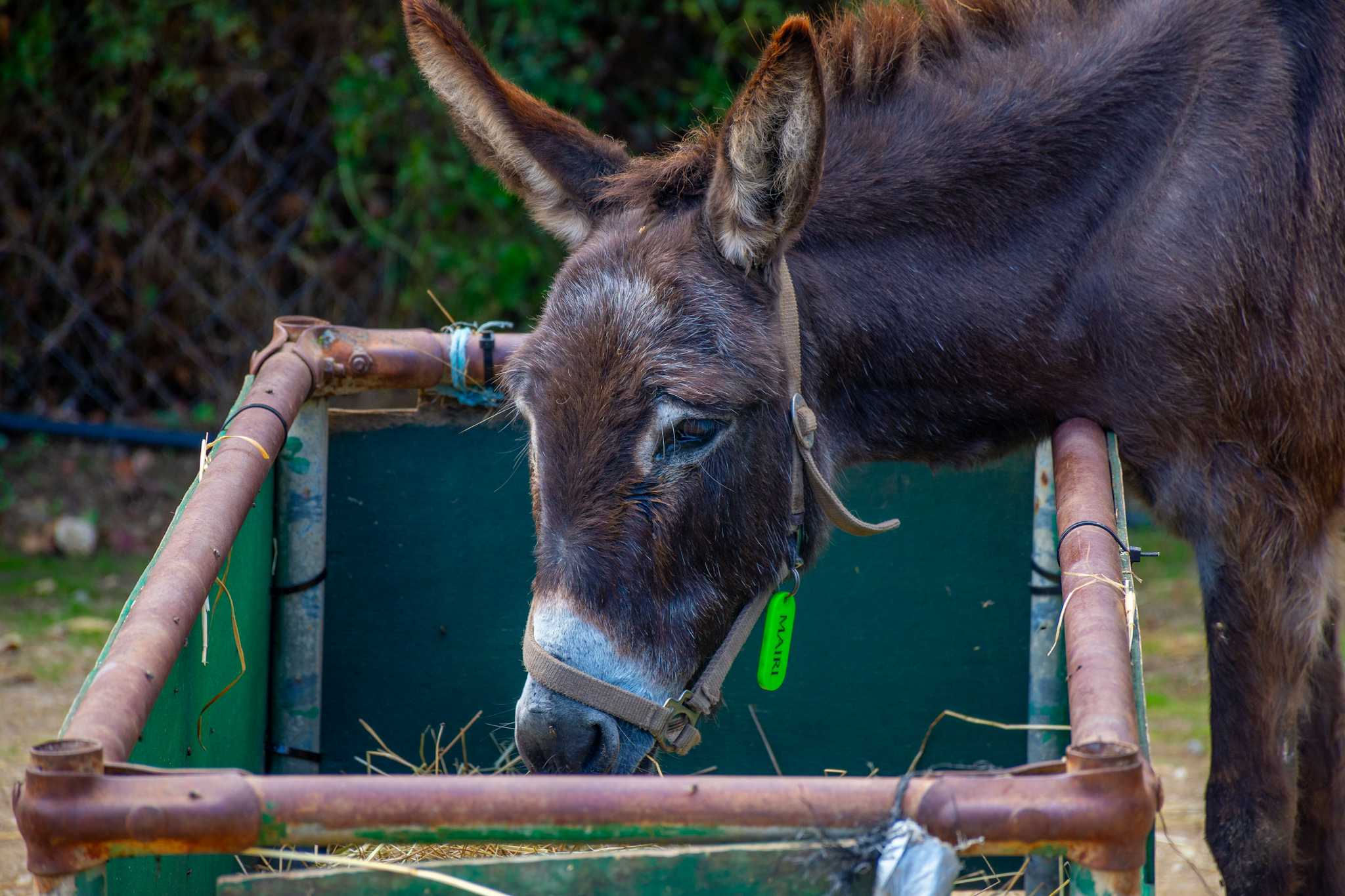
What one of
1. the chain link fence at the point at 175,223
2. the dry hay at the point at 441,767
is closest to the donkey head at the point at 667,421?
the dry hay at the point at 441,767

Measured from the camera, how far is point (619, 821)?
108cm

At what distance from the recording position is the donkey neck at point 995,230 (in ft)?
6.73

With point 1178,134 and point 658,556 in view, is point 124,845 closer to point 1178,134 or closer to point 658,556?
point 658,556

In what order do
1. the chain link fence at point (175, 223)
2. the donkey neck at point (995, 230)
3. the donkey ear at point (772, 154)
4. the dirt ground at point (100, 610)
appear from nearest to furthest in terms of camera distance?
1. the donkey ear at point (772, 154)
2. the donkey neck at point (995, 230)
3. the dirt ground at point (100, 610)
4. the chain link fence at point (175, 223)

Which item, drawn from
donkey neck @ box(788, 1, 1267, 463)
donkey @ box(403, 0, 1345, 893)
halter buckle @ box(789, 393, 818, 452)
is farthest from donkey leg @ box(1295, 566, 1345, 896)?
halter buckle @ box(789, 393, 818, 452)

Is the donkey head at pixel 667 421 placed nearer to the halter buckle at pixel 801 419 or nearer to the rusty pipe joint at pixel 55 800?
the halter buckle at pixel 801 419

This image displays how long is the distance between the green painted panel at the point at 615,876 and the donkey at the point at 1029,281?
0.68m

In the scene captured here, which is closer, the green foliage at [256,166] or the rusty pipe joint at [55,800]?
the rusty pipe joint at [55,800]

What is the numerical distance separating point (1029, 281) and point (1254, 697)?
2.63 ft

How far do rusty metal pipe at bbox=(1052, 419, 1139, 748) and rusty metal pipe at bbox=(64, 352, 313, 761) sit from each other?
0.91 metres

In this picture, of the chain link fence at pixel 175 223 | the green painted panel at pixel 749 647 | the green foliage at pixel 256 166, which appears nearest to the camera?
the green painted panel at pixel 749 647

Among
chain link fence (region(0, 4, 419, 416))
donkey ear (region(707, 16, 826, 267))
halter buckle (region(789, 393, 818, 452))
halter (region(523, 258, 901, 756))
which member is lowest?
halter (region(523, 258, 901, 756))

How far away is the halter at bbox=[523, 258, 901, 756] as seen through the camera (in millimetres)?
1732

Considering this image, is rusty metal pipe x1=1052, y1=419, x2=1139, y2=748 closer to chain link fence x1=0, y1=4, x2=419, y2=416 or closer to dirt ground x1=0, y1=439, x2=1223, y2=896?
dirt ground x1=0, y1=439, x2=1223, y2=896
